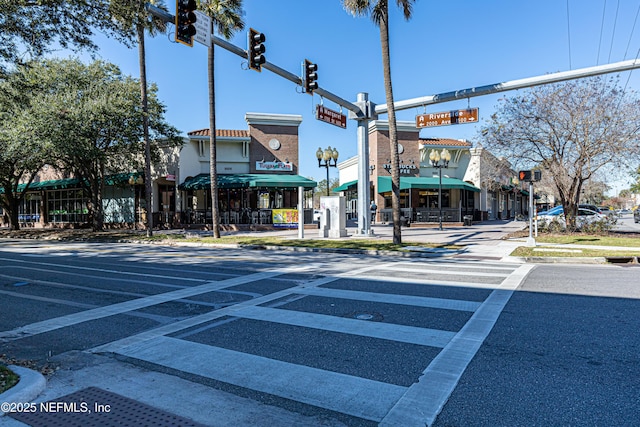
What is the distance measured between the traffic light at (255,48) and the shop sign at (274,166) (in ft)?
63.0

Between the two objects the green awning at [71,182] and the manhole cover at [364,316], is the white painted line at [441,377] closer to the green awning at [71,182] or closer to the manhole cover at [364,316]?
the manhole cover at [364,316]

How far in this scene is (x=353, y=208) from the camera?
4469cm

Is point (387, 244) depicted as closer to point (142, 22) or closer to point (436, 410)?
point (142, 22)

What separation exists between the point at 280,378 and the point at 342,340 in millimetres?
1286

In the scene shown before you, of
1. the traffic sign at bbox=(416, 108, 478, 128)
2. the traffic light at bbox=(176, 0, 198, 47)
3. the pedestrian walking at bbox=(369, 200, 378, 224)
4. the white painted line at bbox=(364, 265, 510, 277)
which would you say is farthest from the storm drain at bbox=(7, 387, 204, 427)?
the pedestrian walking at bbox=(369, 200, 378, 224)

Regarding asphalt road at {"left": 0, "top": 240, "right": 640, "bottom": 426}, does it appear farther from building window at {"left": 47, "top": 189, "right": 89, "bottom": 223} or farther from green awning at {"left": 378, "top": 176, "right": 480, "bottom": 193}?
building window at {"left": 47, "top": 189, "right": 89, "bottom": 223}

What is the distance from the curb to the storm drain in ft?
0.44

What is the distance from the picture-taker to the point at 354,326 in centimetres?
579

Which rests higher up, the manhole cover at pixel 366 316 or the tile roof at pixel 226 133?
the tile roof at pixel 226 133

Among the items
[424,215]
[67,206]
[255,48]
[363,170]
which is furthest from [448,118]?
[67,206]

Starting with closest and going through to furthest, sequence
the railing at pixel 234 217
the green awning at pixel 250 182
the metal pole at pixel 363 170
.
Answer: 1. the metal pole at pixel 363 170
2. the green awning at pixel 250 182
3. the railing at pixel 234 217

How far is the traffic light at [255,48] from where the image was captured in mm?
12078

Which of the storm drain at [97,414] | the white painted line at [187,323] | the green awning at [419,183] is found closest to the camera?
the storm drain at [97,414]

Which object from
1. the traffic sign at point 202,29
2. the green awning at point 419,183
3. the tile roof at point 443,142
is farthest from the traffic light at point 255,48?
the tile roof at point 443,142
